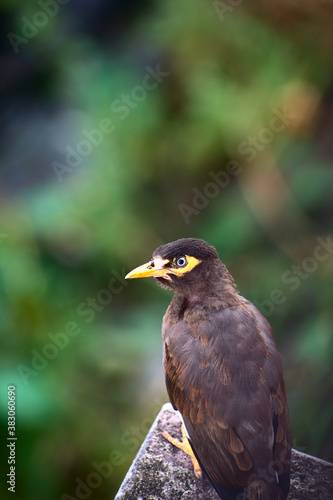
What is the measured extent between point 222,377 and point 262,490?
0.48 m

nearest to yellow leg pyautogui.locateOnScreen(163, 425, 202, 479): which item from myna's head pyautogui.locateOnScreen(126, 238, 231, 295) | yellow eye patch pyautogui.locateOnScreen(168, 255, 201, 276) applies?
myna's head pyautogui.locateOnScreen(126, 238, 231, 295)

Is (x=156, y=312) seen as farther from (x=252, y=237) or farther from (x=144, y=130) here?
(x=144, y=130)

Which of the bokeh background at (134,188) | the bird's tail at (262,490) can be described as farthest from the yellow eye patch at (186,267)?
the bokeh background at (134,188)

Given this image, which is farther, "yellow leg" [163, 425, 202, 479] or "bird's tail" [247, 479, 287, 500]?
"yellow leg" [163, 425, 202, 479]

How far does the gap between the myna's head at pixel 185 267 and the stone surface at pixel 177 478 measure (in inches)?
34.3

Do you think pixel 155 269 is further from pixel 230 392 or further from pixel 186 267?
pixel 230 392

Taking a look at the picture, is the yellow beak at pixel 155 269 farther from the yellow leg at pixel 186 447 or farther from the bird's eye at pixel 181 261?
the yellow leg at pixel 186 447

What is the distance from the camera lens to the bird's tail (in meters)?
2.88

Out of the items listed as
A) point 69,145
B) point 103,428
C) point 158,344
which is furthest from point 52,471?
point 69,145

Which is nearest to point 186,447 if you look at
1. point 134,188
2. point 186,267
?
point 186,267

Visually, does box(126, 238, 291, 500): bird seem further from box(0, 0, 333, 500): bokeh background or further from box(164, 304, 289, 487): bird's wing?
box(0, 0, 333, 500): bokeh background

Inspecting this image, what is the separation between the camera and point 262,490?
2883 mm

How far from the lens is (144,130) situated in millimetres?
5227

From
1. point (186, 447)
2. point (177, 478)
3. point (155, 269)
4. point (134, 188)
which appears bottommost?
point (177, 478)
